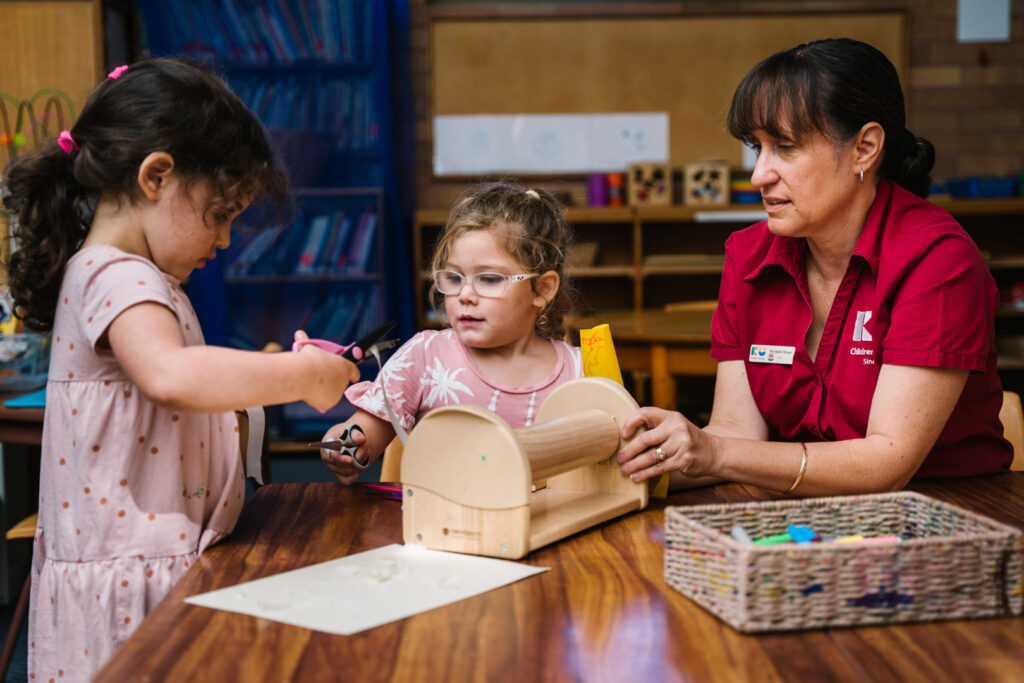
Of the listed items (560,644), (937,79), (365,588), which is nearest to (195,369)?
(365,588)

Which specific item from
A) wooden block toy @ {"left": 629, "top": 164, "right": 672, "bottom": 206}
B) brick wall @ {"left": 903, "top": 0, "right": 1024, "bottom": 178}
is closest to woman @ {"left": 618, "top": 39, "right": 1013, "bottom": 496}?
wooden block toy @ {"left": 629, "top": 164, "right": 672, "bottom": 206}

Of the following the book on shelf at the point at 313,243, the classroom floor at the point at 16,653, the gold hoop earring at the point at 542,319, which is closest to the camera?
the gold hoop earring at the point at 542,319

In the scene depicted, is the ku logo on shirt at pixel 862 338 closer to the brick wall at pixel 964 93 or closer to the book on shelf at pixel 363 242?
the book on shelf at pixel 363 242

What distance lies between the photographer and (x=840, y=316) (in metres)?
1.49

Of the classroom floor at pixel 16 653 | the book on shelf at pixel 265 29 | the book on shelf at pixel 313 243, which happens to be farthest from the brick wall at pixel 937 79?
the classroom floor at pixel 16 653

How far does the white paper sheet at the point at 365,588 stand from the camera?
0.88 meters

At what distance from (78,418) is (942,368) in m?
1.10

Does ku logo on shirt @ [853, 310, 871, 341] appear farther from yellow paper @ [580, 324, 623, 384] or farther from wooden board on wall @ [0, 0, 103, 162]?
wooden board on wall @ [0, 0, 103, 162]

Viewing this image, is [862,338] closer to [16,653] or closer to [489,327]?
[489,327]

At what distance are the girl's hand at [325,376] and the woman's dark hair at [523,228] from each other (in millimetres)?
661

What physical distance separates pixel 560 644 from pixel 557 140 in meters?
4.80

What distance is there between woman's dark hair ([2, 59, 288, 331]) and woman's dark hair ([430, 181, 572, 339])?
Answer: 1.78 ft

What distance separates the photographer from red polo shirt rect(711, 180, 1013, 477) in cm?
134

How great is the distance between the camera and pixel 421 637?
0.83 meters
